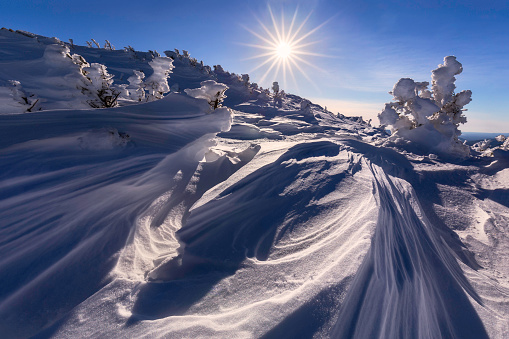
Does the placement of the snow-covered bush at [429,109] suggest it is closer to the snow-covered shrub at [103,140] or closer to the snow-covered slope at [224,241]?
the snow-covered slope at [224,241]

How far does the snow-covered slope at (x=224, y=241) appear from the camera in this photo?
1.49 metres

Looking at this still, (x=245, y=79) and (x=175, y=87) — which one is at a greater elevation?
(x=245, y=79)

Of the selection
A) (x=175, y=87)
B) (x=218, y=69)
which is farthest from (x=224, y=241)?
(x=218, y=69)

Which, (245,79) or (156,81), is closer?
(156,81)

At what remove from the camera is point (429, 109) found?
22.1 feet

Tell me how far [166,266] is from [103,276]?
1.91 ft

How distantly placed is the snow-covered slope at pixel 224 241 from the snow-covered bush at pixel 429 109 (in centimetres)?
272

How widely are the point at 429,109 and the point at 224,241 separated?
26.2 feet

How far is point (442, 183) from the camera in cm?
409

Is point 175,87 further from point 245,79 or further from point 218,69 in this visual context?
point 218,69

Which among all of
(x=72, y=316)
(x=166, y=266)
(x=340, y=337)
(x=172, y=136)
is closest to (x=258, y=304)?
(x=340, y=337)

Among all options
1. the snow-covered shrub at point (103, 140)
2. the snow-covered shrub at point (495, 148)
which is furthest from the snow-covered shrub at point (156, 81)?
the snow-covered shrub at point (495, 148)

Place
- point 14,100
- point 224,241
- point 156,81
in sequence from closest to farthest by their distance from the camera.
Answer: point 224,241
point 14,100
point 156,81

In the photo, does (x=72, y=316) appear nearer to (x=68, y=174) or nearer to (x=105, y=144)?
(x=68, y=174)
